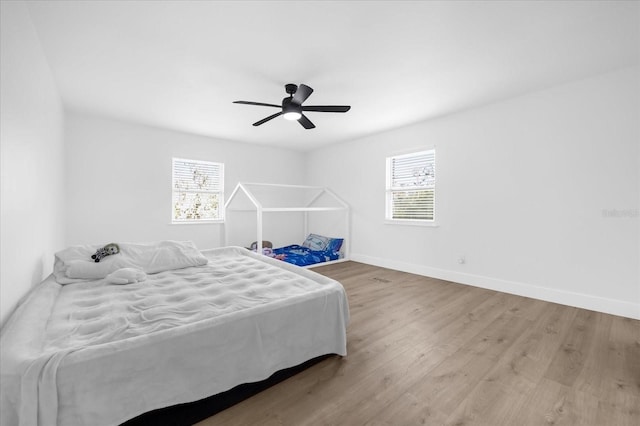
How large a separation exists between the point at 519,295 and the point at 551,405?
213 centimetres

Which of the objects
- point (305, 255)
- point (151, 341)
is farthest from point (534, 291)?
point (151, 341)

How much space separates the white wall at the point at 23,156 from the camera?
1484 mm

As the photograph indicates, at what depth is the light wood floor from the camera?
137cm

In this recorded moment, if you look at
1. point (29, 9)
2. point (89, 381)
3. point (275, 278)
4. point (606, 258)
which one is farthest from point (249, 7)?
point (606, 258)

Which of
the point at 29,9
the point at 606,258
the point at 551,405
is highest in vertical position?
the point at 29,9

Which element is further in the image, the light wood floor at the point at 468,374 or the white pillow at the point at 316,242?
the white pillow at the point at 316,242

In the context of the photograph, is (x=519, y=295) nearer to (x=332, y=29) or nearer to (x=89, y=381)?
(x=332, y=29)

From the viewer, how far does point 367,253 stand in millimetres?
5027

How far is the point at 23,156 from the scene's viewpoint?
1.80 m

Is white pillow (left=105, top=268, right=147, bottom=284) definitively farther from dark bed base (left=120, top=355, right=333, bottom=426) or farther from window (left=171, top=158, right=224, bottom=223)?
window (left=171, top=158, right=224, bottom=223)

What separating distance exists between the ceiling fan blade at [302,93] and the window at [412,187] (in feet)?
8.13

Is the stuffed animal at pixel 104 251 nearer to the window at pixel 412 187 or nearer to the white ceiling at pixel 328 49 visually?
the white ceiling at pixel 328 49

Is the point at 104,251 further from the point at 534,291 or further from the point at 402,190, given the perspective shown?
the point at 534,291

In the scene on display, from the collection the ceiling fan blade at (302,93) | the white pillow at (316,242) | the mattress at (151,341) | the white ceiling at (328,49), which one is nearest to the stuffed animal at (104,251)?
the mattress at (151,341)
